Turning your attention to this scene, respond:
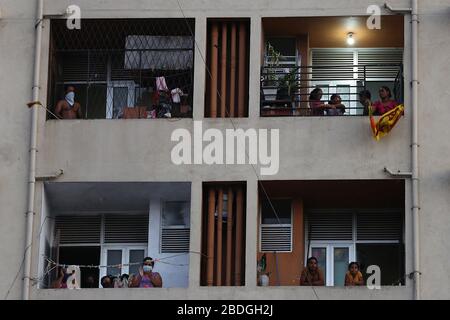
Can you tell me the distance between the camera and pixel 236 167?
3862cm

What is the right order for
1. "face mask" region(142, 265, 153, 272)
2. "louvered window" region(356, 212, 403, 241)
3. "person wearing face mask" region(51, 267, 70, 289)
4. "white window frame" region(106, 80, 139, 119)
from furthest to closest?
1. "white window frame" region(106, 80, 139, 119)
2. "louvered window" region(356, 212, 403, 241)
3. "person wearing face mask" region(51, 267, 70, 289)
4. "face mask" region(142, 265, 153, 272)

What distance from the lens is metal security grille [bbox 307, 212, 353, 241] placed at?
1588 inches

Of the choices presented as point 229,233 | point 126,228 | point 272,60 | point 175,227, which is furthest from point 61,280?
point 272,60

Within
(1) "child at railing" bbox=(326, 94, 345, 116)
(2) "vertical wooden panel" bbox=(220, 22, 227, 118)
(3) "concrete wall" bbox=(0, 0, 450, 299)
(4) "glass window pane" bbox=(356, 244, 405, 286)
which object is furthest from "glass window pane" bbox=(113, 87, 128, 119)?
(4) "glass window pane" bbox=(356, 244, 405, 286)

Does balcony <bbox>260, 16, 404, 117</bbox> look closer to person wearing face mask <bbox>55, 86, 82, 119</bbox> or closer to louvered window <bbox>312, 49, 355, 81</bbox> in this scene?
louvered window <bbox>312, 49, 355, 81</bbox>

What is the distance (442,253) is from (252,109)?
15.5 ft

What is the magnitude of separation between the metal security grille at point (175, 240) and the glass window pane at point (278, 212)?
62.4 inches

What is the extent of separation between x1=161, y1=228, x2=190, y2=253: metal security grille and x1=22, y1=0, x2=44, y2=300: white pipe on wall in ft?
9.54

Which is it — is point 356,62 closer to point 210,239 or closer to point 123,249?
point 210,239

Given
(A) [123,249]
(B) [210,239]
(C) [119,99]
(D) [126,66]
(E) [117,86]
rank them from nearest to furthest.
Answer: (B) [210,239], (A) [123,249], (D) [126,66], (C) [119,99], (E) [117,86]

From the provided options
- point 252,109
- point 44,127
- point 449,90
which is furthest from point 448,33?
point 44,127

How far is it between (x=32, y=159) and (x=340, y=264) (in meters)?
6.56

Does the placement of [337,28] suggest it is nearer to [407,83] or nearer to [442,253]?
[407,83]

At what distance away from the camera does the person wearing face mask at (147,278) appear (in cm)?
3856
